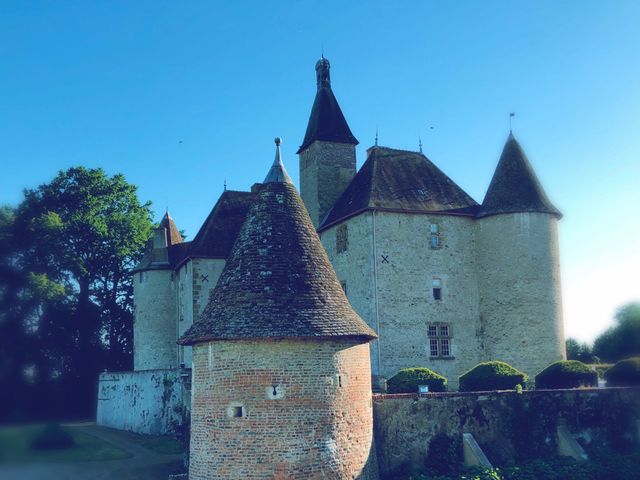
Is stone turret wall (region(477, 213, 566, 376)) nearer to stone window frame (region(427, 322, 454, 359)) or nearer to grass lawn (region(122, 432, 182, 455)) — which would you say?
stone window frame (region(427, 322, 454, 359))

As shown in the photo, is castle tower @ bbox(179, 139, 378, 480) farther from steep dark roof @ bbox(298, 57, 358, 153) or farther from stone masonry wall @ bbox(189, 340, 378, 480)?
steep dark roof @ bbox(298, 57, 358, 153)

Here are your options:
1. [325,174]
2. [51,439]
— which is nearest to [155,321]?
[325,174]

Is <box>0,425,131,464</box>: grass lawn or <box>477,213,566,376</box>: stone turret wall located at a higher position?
<box>477,213,566,376</box>: stone turret wall

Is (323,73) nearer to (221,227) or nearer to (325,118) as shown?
(325,118)

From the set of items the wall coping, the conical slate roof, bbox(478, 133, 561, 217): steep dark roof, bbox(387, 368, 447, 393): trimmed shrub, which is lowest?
the wall coping

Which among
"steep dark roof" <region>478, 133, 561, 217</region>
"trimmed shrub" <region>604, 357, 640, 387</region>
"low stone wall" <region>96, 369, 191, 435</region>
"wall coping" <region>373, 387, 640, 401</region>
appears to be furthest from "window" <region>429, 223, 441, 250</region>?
"low stone wall" <region>96, 369, 191, 435</region>

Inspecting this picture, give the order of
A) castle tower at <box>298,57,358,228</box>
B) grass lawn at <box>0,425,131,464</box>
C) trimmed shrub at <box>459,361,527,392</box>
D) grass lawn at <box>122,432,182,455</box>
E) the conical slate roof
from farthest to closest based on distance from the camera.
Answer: castle tower at <box>298,57,358,228</box> < grass lawn at <box>122,432,182,455</box> < grass lawn at <box>0,425,131,464</box> < trimmed shrub at <box>459,361,527,392</box> < the conical slate roof

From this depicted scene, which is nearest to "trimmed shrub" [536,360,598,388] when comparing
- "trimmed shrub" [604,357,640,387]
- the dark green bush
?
"trimmed shrub" [604,357,640,387]

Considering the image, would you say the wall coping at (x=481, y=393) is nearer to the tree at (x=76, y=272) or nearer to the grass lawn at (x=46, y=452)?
the grass lawn at (x=46, y=452)

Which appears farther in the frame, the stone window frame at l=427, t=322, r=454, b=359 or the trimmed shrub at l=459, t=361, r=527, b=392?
the stone window frame at l=427, t=322, r=454, b=359

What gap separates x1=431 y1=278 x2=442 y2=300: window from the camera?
97.0ft

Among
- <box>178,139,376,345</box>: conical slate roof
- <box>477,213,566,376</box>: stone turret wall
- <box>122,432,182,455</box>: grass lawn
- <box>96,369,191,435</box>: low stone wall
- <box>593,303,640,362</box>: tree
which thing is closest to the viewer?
<box>178,139,376,345</box>: conical slate roof

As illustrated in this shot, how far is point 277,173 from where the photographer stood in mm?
18703

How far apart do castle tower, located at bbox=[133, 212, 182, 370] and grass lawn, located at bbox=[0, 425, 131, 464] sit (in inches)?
369
